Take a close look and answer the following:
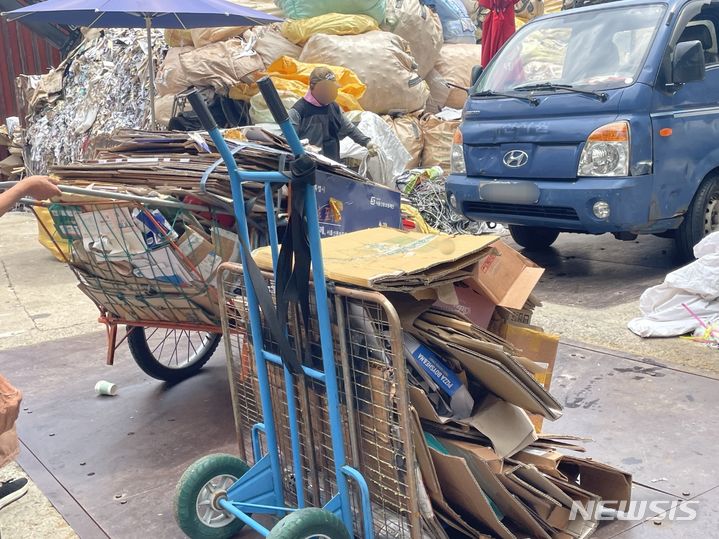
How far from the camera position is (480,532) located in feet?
8.82

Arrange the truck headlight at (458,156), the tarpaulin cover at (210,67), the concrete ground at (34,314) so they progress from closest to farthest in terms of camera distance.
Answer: the concrete ground at (34,314) → the truck headlight at (458,156) → the tarpaulin cover at (210,67)

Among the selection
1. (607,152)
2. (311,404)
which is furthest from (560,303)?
(311,404)

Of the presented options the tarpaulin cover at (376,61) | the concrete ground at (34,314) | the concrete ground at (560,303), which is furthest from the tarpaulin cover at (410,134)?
the concrete ground at (34,314)

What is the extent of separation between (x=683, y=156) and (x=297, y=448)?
463 cm

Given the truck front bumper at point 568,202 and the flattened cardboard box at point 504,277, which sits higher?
the flattened cardboard box at point 504,277

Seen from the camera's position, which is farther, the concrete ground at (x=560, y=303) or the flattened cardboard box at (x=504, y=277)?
the concrete ground at (x=560, y=303)

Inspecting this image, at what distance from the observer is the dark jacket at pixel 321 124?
675cm

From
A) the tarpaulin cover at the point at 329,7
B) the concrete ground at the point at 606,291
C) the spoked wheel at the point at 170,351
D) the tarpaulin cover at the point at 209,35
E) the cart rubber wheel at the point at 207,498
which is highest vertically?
the tarpaulin cover at the point at 329,7

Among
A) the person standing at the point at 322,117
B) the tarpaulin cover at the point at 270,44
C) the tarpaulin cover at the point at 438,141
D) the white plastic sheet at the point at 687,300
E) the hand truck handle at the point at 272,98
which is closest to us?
the hand truck handle at the point at 272,98

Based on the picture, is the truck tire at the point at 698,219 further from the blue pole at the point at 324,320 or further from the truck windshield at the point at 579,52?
the blue pole at the point at 324,320

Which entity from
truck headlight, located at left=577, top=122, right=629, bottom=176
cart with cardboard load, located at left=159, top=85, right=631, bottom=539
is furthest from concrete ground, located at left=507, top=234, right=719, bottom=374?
cart with cardboard load, located at left=159, top=85, right=631, bottom=539

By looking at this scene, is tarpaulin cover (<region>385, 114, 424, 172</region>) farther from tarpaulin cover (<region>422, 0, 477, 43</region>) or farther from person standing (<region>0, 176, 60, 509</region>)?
person standing (<region>0, 176, 60, 509</region>)

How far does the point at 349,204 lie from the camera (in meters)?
4.00

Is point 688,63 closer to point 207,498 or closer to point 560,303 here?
point 560,303
